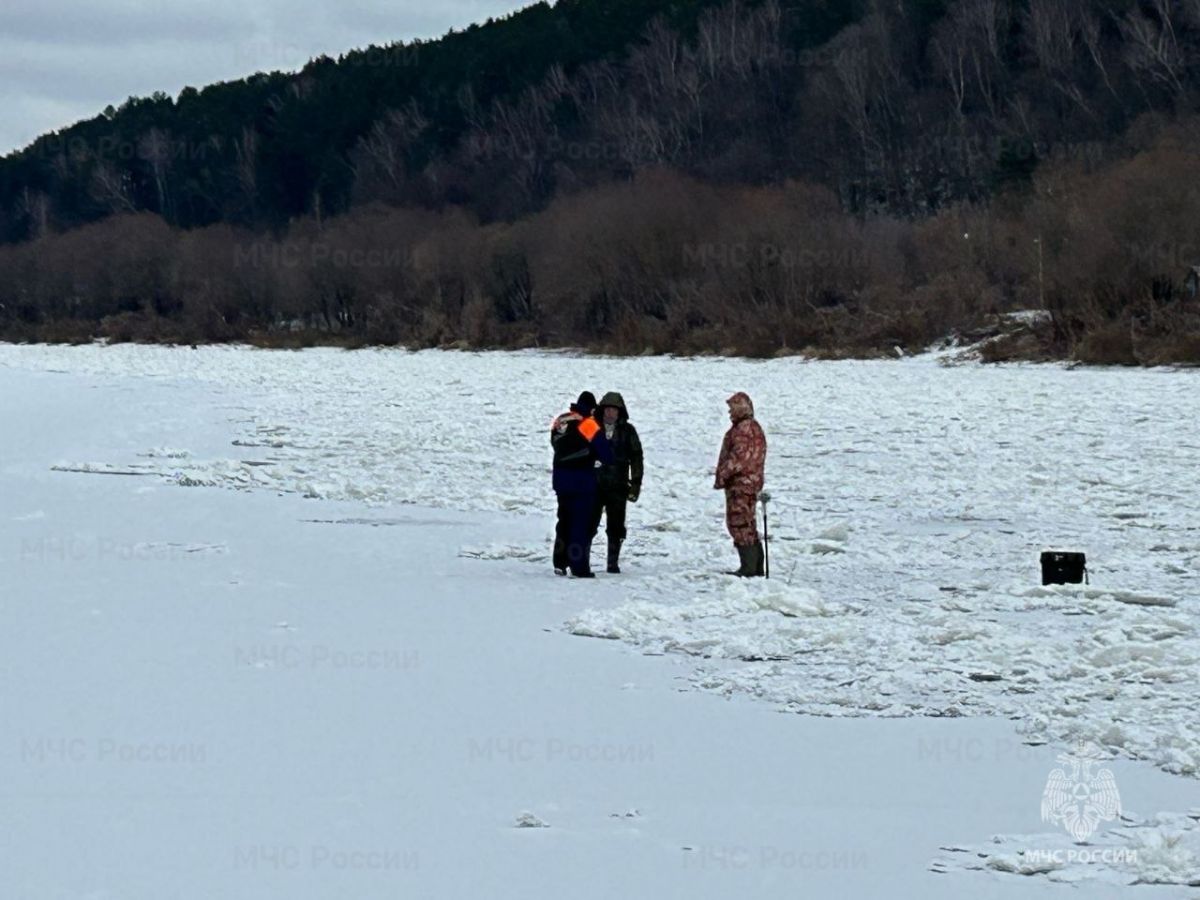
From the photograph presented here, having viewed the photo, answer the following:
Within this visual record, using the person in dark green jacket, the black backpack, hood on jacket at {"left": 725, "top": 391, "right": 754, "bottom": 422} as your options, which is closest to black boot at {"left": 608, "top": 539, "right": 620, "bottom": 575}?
the person in dark green jacket

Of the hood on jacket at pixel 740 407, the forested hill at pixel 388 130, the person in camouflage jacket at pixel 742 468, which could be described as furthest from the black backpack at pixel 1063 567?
the forested hill at pixel 388 130

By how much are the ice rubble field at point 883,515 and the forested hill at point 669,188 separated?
10.8 metres

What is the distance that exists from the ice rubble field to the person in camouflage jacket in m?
0.55

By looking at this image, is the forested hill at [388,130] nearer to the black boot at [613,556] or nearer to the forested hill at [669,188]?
the forested hill at [669,188]

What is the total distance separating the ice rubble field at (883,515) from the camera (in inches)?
416

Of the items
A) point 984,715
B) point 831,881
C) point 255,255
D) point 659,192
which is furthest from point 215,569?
point 255,255

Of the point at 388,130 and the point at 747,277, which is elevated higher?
the point at 388,130

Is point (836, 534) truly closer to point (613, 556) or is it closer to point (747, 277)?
point (613, 556)

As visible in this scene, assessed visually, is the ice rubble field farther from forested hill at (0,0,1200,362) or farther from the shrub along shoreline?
forested hill at (0,0,1200,362)

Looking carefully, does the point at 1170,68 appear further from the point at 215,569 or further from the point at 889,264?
the point at 215,569

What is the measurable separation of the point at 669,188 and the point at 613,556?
5342 cm

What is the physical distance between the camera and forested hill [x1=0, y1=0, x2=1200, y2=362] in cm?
5300

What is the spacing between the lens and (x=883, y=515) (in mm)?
18141

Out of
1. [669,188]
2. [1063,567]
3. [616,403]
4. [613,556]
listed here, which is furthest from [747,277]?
[1063,567]
